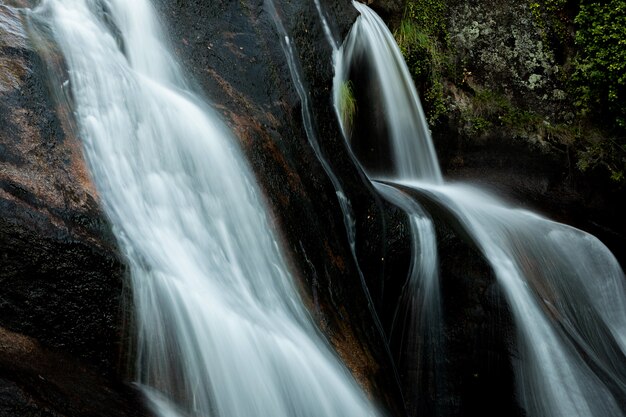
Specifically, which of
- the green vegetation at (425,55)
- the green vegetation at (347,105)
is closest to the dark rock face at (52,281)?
the green vegetation at (347,105)

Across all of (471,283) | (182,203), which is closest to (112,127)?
(182,203)

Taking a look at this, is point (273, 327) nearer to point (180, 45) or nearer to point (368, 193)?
point (368, 193)

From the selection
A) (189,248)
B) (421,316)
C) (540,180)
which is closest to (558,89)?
(540,180)

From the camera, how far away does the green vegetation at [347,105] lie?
5873 millimetres

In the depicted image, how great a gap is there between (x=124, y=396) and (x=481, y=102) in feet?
18.9

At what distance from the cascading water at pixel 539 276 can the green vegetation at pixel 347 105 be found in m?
0.13

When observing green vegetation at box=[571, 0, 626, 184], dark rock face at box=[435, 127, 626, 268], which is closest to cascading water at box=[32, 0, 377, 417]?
dark rock face at box=[435, 127, 626, 268]

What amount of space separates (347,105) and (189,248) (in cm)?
302

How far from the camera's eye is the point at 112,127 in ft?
11.8

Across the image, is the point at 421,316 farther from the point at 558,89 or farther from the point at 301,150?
the point at 558,89

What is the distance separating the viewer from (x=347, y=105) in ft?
19.5

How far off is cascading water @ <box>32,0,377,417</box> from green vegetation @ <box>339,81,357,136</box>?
1855 mm

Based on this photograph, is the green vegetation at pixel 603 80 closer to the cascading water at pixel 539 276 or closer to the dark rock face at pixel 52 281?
the cascading water at pixel 539 276

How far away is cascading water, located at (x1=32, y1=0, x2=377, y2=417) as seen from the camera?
296 cm
